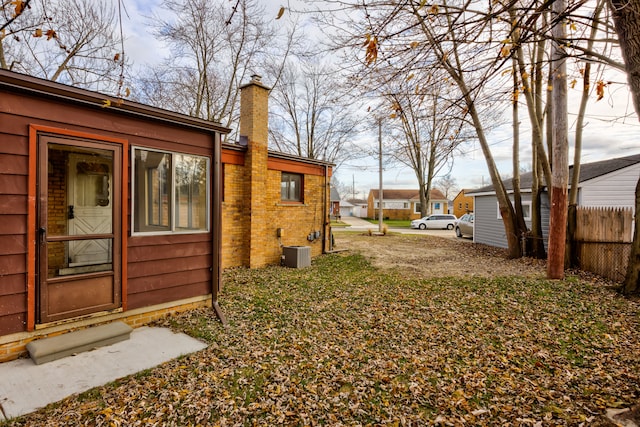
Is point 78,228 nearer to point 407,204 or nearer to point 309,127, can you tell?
point 309,127

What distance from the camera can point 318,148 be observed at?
26500 mm

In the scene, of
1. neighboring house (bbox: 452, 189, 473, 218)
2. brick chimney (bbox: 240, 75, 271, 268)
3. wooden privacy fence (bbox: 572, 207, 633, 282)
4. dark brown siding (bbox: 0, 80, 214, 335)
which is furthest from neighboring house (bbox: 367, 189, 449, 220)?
dark brown siding (bbox: 0, 80, 214, 335)

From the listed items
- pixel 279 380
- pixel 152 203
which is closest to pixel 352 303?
pixel 279 380

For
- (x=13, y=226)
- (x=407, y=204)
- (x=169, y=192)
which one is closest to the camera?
(x=13, y=226)

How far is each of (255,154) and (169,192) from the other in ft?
12.9

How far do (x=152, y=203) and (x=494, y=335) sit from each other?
532cm

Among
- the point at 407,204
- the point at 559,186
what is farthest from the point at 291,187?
the point at 407,204

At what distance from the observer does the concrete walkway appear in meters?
2.86

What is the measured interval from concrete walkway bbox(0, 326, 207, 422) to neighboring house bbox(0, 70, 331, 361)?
49 cm

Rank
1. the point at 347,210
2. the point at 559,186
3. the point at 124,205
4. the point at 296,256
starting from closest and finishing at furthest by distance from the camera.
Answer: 1. the point at 124,205
2. the point at 559,186
3. the point at 296,256
4. the point at 347,210

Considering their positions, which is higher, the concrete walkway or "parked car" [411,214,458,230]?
"parked car" [411,214,458,230]

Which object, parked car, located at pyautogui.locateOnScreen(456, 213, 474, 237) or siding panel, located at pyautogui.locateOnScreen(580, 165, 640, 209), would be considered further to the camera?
parked car, located at pyautogui.locateOnScreen(456, 213, 474, 237)

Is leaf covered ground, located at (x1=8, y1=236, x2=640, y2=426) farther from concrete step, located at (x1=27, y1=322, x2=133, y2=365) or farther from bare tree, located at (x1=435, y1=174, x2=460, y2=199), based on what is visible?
bare tree, located at (x1=435, y1=174, x2=460, y2=199)

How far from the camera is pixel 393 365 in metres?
3.55
